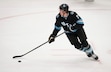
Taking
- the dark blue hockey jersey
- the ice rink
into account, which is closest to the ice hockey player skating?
the dark blue hockey jersey

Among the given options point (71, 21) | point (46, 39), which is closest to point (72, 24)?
point (71, 21)

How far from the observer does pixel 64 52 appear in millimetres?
3678

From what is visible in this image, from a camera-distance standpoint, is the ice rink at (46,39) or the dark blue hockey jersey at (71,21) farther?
the ice rink at (46,39)

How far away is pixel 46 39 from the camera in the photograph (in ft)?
14.2

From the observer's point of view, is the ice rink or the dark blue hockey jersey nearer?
the dark blue hockey jersey

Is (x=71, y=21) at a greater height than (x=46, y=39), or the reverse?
(x=46, y=39)

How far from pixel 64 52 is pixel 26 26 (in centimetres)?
178

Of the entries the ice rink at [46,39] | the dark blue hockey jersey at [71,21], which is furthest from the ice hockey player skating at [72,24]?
the ice rink at [46,39]

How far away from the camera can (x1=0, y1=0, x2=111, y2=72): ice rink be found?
3.18m

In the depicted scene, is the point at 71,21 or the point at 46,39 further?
the point at 46,39

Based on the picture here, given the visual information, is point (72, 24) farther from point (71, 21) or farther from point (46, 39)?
point (46, 39)

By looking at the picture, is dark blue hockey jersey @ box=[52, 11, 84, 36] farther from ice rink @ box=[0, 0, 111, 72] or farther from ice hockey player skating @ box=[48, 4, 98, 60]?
ice rink @ box=[0, 0, 111, 72]

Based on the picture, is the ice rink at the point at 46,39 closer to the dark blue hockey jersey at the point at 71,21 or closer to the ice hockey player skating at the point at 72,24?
the ice hockey player skating at the point at 72,24

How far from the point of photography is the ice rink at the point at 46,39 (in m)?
3.18
